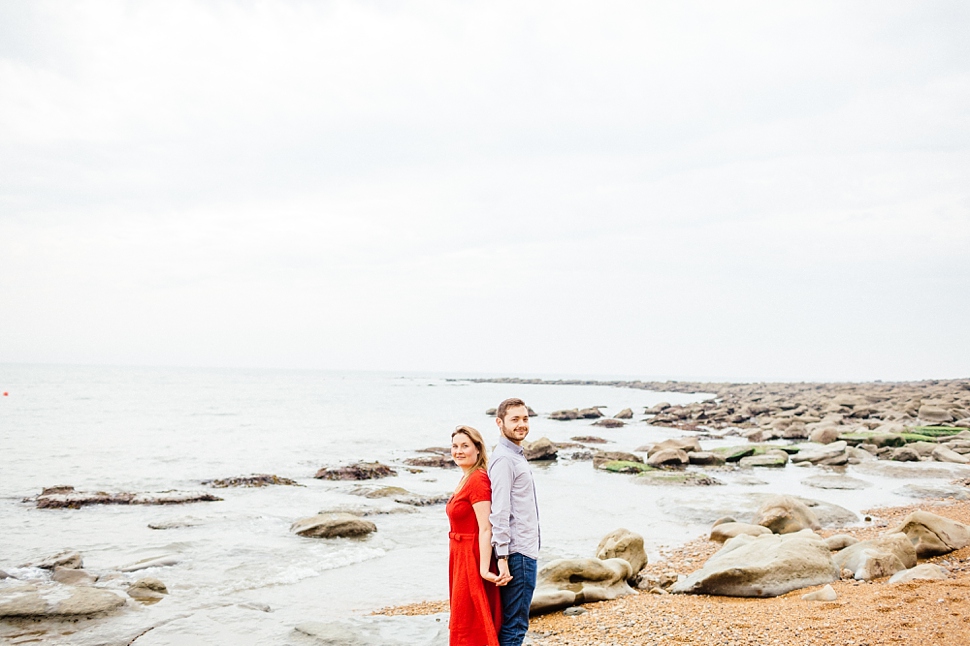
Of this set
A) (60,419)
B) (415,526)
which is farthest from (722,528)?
(60,419)

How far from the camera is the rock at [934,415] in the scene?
33188 millimetres

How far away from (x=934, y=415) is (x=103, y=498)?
37.7 m

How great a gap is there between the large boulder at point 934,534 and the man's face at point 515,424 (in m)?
8.44

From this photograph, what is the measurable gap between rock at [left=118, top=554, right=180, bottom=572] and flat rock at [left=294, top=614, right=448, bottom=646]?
5369 millimetres

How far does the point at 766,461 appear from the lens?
81.3 feet

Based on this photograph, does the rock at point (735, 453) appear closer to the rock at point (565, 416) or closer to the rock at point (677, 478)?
Answer: the rock at point (677, 478)

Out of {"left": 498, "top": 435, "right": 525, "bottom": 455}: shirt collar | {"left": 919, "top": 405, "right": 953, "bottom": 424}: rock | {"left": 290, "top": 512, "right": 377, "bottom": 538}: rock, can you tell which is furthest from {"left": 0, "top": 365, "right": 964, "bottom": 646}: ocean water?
{"left": 919, "top": 405, "right": 953, "bottom": 424}: rock

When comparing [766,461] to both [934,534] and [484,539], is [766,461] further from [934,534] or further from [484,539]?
[484,539]

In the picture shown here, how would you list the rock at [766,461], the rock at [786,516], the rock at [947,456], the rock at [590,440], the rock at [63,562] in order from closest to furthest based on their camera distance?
the rock at [63,562]
the rock at [786,516]
the rock at [947,456]
the rock at [766,461]
the rock at [590,440]

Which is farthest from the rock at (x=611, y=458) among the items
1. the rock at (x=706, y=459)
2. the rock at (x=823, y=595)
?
the rock at (x=823, y=595)

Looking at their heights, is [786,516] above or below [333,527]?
above

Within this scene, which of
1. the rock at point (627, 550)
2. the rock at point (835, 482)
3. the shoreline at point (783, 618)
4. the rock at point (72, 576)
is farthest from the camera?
the rock at point (835, 482)

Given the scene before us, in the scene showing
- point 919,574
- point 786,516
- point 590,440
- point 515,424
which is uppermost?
point 515,424

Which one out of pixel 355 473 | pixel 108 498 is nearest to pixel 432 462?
pixel 355 473
